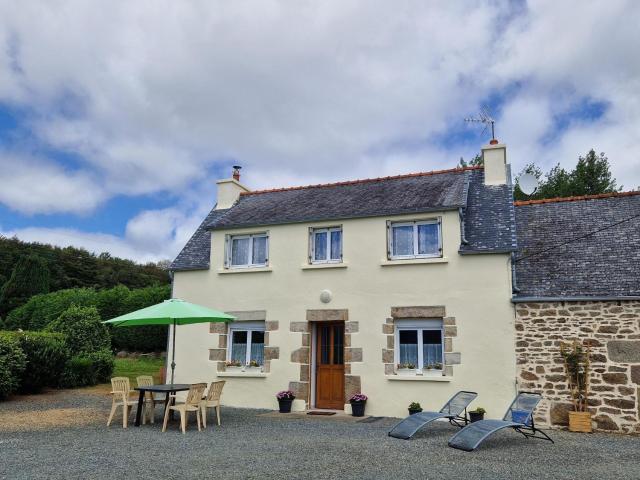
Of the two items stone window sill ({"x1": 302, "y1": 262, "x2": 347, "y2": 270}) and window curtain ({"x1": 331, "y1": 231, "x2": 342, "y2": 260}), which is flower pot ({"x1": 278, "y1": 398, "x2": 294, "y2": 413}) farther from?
window curtain ({"x1": 331, "y1": 231, "x2": 342, "y2": 260})

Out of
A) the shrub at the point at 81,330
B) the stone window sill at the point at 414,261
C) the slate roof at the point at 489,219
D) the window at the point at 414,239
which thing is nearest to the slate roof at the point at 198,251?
the shrub at the point at 81,330

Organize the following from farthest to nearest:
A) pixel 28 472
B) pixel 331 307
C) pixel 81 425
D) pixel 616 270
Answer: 1. pixel 331 307
2. pixel 616 270
3. pixel 81 425
4. pixel 28 472

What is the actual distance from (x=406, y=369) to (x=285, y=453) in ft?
15.8

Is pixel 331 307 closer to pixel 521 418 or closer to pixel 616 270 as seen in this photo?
pixel 521 418

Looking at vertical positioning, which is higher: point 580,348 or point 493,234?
point 493,234

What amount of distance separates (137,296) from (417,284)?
1500cm

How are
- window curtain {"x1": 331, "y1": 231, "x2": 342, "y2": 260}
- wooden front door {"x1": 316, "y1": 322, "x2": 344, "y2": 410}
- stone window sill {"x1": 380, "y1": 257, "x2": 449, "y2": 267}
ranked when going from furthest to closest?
1. window curtain {"x1": 331, "y1": 231, "x2": 342, "y2": 260}
2. wooden front door {"x1": 316, "y1": 322, "x2": 344, "y2": 410}
3. stone window sill {"x1": 380, "y1": 257, "x2": 449, "y2": 267}

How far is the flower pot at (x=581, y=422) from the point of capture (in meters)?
9.70

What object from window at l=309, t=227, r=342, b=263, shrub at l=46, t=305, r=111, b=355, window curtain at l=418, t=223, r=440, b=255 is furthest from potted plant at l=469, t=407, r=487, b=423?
shrub at l=46, t=305, r=111, b=355

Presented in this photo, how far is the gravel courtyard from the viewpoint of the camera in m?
6.41

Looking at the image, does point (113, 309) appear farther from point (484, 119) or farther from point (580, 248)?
point (580, 248)

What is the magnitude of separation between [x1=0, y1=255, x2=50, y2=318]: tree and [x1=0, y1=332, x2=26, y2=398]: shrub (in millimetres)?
18744

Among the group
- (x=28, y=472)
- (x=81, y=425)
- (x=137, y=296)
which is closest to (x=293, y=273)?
(x=81, y=425)

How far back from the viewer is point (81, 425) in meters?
9.95
